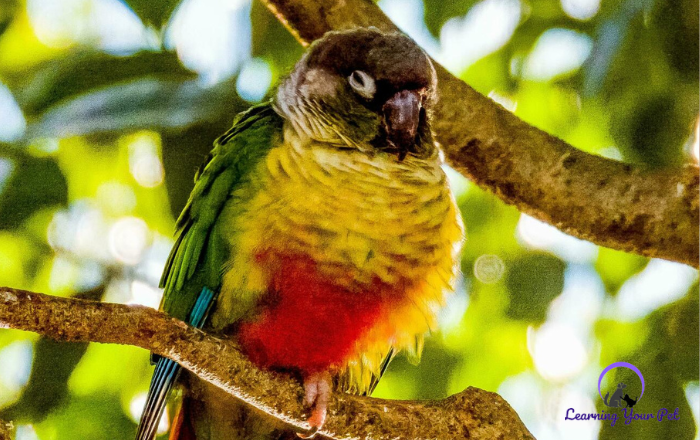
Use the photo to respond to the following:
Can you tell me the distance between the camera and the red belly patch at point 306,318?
930mm

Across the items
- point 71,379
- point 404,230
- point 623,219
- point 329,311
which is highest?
point 623,219

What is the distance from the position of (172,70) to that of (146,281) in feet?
1.16

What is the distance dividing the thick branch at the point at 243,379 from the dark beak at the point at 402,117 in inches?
14.1

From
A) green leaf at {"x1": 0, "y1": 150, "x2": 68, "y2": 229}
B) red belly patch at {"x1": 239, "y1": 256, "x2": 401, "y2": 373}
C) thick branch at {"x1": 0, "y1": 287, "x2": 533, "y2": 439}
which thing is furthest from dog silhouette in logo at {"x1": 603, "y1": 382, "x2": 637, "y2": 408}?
green leaf at {"x1": 0, "y1": 150, "x2": 68, "y2": 229}

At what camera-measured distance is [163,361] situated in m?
0.94

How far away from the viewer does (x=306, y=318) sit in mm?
952

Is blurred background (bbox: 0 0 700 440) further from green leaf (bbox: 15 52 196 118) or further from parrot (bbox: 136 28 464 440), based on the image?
parrot (bbox: 136 28 464 440)

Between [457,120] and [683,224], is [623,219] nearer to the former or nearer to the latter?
[683,224]

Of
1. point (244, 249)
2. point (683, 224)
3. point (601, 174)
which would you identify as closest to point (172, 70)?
point (244, 249)

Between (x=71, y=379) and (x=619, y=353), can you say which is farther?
(x=619, y=353)

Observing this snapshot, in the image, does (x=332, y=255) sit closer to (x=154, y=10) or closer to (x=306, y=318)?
(x=306, y=318)

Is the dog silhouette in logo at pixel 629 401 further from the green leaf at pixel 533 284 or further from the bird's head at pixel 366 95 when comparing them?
the bird's head at pixel 366 95

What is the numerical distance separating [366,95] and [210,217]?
0.29 meters

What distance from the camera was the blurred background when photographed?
1.08 metres
